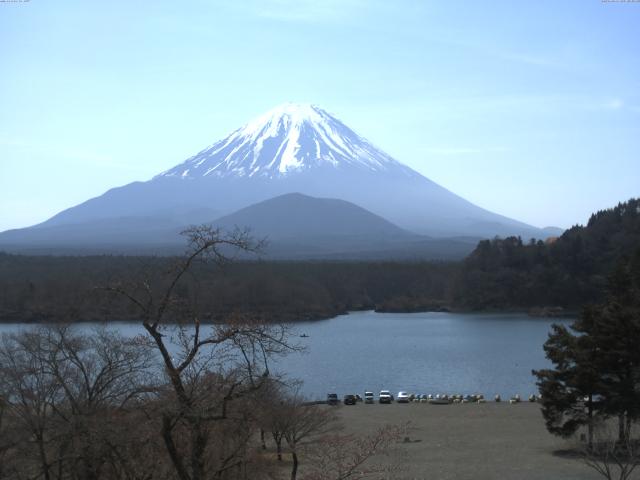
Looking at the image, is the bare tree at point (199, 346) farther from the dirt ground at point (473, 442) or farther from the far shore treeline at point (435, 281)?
the far shore treeline at point (435, 281)

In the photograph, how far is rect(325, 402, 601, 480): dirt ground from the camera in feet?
38.8

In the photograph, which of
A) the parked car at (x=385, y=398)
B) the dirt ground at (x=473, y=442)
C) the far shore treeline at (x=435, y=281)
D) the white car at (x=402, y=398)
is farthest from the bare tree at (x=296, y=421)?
the far shore treeline at (x=435, y=281)

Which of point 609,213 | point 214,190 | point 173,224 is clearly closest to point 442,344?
point 609,213

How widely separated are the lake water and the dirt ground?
7.95ft

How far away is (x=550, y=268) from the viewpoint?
49.7 meters

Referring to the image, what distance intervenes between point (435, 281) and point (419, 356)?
95.1 feet

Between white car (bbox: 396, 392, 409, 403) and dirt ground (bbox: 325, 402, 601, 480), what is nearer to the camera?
dirt ground (bbox: 325, 402, 601, 480)

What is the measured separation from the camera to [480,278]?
51.0 metres

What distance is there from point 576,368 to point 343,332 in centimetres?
2517

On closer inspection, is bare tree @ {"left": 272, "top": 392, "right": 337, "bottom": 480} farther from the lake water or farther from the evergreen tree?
the evergreen tree

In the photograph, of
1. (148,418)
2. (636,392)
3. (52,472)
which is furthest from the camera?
(636,392)

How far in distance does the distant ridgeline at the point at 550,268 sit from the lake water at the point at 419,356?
20.1 ft

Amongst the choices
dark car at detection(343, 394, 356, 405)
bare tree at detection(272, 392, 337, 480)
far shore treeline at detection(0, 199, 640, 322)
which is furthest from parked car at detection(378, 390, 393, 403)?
far shore treeline at detection(0, 199, 640, 322)

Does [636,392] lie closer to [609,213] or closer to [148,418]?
[148,418]
